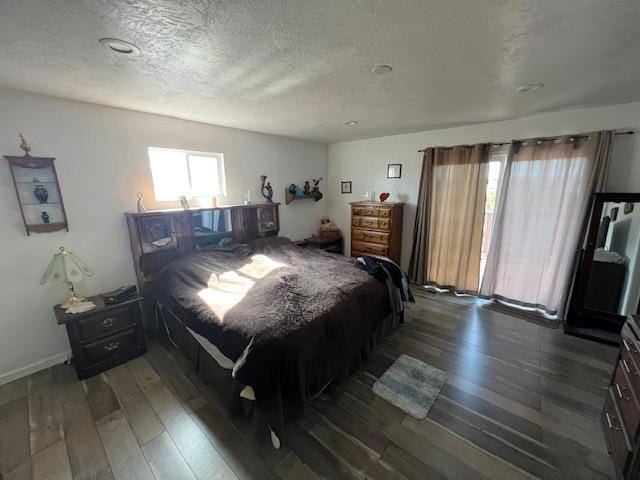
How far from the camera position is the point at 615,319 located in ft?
8.59

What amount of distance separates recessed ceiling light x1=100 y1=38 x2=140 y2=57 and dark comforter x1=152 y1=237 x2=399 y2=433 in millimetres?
1716

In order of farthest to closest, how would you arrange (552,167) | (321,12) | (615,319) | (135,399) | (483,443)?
(552,167), (615,319), (135,399), (483,443), (321,12)

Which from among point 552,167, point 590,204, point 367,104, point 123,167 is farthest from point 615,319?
point 123,167

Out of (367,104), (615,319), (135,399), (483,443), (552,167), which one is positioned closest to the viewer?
(483,443)

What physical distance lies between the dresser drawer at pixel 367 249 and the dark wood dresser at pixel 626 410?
2.62m

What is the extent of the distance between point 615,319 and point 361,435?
3.04 meters

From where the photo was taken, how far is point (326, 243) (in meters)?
4.61

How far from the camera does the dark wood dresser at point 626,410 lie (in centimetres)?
125

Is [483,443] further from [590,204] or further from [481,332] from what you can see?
[590,204]

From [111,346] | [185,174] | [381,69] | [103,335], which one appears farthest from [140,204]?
[381,69]

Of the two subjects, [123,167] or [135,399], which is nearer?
[135,399]

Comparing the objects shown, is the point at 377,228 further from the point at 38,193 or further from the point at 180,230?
the point at 38,193

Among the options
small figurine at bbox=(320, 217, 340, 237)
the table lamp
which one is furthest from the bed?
small figurine at bbox=(320, 217, 340, 237)

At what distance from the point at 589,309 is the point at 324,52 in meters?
3.70
